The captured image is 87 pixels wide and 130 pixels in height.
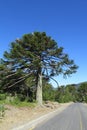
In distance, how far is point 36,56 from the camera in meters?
42.0

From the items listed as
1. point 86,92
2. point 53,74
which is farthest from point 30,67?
point 86,92

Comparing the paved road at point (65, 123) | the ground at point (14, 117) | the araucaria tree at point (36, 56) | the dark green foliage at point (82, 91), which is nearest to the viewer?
the ground at point (14, 117)

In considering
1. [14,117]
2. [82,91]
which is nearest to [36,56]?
[14,117]

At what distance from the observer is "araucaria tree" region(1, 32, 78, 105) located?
134 ft

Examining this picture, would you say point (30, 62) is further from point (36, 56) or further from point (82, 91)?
point (82, 91)

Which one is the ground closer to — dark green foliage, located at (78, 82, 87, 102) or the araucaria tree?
the araucaria tree

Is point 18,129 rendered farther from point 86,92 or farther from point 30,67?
point 86,92

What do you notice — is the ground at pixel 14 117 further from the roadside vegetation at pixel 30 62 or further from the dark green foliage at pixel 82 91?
the dark green foliage at pixel 82 91

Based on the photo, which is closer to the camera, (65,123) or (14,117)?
(65,123)

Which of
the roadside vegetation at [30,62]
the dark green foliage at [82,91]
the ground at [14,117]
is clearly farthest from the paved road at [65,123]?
the dark green foliage at [82,91]

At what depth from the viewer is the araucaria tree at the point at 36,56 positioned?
40.8 metres

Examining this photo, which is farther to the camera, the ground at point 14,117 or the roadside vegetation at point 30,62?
the roadside vegetation at point 30,62

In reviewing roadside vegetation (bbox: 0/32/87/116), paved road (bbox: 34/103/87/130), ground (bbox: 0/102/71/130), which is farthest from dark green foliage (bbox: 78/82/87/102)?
paved road (bbox: 34/103/87/130)

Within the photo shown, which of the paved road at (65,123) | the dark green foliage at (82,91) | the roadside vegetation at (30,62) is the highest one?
the dark green foliage at (82,91)
